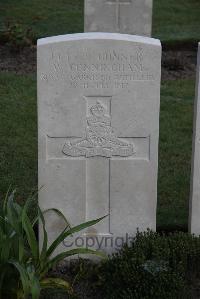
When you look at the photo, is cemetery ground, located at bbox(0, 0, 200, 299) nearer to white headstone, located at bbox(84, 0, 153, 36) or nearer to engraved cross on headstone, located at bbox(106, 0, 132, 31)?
white headstone, located at bbox(84, 0, 153, 36)

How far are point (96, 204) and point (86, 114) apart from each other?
722 mm

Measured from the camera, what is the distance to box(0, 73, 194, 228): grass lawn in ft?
22.3

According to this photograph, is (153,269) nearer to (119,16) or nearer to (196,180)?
(196,180)

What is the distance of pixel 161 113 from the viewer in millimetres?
9148

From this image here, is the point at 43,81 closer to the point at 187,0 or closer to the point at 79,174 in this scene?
the point at 79,174

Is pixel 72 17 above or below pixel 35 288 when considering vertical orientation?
above

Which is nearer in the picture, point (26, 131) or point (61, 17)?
point (26, 131)

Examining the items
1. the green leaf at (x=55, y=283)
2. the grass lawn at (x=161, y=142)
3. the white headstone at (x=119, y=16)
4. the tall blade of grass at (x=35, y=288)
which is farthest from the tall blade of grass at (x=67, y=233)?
the white headstone at (x=119, y=16)

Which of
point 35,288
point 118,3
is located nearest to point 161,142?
point 118,3

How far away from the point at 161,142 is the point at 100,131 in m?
3.01

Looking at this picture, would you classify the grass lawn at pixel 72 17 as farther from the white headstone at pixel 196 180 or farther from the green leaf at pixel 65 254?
the green leaf at pixel 65 254

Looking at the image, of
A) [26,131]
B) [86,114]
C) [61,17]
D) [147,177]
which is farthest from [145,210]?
[61,17]

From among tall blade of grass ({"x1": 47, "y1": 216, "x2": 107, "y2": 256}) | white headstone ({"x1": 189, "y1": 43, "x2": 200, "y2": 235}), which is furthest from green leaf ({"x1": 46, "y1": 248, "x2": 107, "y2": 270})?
white headstone ({"x1": 189, "y1": 43, "x2": 200, "y2": 235})

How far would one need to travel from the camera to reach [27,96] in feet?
31.6
